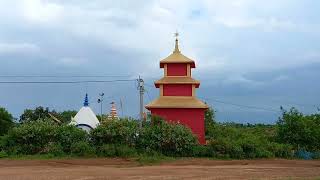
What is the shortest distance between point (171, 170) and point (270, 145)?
12744 mm

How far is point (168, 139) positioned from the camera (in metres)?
33.7

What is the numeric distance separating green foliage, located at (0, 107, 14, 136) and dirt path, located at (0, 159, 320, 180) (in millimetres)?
15294

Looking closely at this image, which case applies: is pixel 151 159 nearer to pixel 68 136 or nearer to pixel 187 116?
pixel 68 136

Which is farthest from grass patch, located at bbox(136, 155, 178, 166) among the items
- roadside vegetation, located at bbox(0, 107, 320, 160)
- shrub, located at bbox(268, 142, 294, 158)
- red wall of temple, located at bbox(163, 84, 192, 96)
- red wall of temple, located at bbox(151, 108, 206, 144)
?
shrub, located at bbox(268, 142, 294, 158)

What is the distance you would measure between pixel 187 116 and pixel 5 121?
1734 cm

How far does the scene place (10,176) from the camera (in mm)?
21875

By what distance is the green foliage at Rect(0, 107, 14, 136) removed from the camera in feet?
145

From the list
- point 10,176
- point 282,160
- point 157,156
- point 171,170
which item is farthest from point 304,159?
point 10,176

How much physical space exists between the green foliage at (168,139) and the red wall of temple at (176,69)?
563 centimetres

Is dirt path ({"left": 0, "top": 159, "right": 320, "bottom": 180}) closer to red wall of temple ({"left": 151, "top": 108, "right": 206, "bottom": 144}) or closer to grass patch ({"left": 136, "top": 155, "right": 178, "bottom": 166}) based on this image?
grass patch ({"left": 136, "top": 155, "right": 178, "bottom": 166})

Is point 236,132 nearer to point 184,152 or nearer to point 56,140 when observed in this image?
point 184,152

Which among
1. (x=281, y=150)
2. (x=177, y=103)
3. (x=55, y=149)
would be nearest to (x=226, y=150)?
(x=281, y=150)

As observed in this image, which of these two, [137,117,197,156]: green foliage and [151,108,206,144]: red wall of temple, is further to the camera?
[151,108,206,144]: red wall of temple

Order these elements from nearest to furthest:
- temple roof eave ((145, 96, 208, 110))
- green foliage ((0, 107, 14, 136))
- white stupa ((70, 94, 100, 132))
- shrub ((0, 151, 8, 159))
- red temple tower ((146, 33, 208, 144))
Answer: shrub ((0, 151, 8, 159)) < temple roof eave ((145, 96, 208, 110)) < red temple tower ((146, 33, 208, 144)) < white stupa ((70, 94, 100, 132)) < green foliage ((0, 107, 14, 136))
